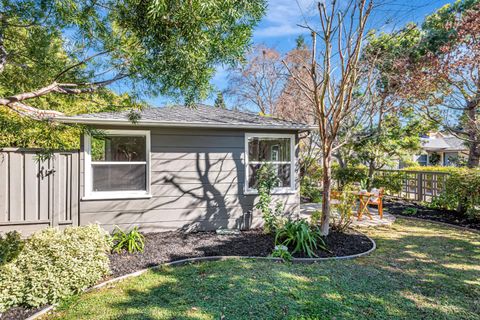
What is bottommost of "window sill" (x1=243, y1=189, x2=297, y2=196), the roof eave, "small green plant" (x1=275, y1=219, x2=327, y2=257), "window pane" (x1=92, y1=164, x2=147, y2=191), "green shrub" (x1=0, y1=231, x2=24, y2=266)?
"small green plant" (x1=275, y1=219, x2=327, y2=257)

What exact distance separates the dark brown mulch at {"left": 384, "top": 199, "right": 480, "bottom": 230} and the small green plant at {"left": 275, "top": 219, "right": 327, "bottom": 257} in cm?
459

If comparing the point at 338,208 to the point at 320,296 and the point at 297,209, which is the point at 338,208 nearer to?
the point at 297,209

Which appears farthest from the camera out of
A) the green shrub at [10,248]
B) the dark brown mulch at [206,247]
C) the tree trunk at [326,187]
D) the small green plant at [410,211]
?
the small green plant at [410,211]

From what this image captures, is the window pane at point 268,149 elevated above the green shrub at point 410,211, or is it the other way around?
the window pane at point 268,149

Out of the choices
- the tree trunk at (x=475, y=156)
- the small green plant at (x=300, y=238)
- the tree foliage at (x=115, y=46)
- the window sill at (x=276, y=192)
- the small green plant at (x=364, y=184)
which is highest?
the tree foliage at (x=115, y=46)

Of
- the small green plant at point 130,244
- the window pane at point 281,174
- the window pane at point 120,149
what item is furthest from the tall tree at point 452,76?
the small green plant at point 130,244

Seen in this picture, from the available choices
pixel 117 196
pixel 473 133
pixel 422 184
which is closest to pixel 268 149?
pixel 117 196

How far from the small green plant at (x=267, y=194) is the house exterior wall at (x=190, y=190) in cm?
50

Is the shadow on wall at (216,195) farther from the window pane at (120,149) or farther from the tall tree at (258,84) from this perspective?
the tall tree at (258,84)

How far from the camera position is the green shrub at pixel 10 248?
3.29 m

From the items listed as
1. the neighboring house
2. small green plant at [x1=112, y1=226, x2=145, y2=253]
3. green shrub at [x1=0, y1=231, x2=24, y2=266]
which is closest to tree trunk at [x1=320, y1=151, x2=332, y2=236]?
small green plant at [x1=112, y1=226, x2=145, y2=253]

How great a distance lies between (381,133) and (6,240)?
10701 mm

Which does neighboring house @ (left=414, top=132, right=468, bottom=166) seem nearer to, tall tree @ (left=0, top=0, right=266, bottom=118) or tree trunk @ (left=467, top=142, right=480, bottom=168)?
tree trunk @ (left=467, top=142, right=480, bottom=168)

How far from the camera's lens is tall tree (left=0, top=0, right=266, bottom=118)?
262 cm
